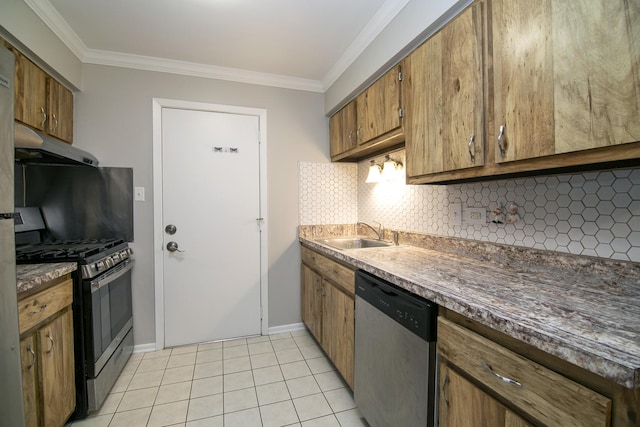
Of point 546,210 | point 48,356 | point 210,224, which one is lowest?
point 48,356

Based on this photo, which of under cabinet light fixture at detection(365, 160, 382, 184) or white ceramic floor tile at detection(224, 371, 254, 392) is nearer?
white ceramic floor tile at detection(224, 371, 254, 392)

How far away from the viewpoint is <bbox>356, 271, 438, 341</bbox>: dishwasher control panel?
1.02 m

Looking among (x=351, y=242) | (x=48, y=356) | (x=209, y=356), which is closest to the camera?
(x=48, y=356)

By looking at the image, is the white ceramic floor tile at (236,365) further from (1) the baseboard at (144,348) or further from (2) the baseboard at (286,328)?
(1) the baseboard at (144,348)

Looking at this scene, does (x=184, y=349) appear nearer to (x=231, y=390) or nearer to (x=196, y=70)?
(x=231, y=390)

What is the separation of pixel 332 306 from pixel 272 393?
0.67m

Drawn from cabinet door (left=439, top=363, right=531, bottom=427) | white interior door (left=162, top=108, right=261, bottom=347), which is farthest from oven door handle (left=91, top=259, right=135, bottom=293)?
cabinet door (left=439, top=363, right=531, bottom=427)

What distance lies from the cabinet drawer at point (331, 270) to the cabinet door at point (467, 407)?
0.72 metres

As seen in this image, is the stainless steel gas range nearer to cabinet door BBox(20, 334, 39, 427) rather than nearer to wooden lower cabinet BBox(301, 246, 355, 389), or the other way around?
cabinet door BBox(20, 334, 39, 427)

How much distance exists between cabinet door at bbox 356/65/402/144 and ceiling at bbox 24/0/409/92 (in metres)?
0.34

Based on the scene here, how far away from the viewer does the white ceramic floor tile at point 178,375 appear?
1935mm

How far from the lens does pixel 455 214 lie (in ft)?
5.59

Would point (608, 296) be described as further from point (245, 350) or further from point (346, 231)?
point (245, 350)

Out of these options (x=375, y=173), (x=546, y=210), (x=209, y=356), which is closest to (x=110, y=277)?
(x=209, y=356)
